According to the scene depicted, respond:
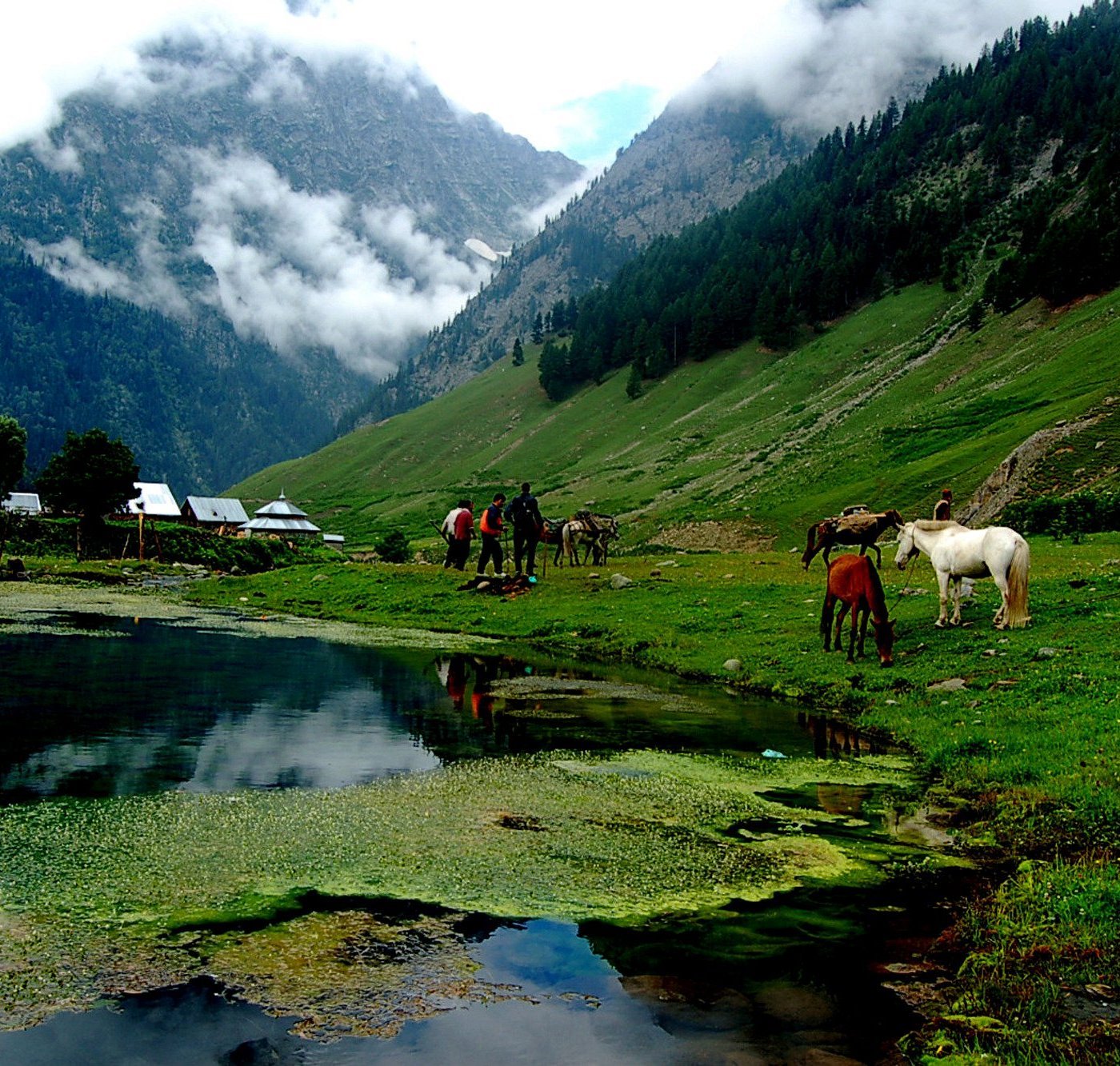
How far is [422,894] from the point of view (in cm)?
802

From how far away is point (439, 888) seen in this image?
26.9 feet

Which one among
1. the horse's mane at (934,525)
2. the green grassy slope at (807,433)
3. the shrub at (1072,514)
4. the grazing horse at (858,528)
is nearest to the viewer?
the horse's mane at (934,525)

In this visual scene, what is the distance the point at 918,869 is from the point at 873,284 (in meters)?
154

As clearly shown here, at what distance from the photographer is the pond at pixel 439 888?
5793 mm

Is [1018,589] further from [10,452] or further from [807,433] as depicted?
[10,452]

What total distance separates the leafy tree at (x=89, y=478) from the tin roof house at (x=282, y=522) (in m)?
41.9

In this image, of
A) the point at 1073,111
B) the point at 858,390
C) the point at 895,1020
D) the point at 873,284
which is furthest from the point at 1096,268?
the point at 895,1020

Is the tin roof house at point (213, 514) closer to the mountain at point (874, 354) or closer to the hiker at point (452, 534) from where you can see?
the mountain at point (874, 354)

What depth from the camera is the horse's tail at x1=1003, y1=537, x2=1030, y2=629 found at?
20688 mm

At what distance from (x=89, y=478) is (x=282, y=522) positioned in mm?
48676

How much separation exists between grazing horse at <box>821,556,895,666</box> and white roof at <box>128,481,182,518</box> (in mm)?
143185

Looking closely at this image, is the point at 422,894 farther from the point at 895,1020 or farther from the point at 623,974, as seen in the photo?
the point at 895,1020

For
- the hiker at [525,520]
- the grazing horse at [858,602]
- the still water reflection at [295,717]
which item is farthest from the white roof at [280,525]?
the grazing horse at [858,602]

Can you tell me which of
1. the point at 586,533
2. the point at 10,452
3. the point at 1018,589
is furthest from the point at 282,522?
the point at 1018,589
